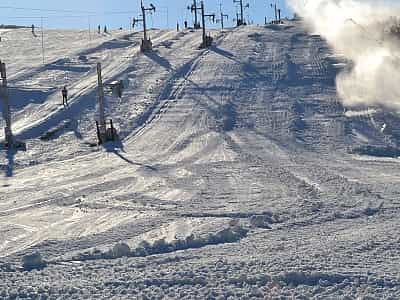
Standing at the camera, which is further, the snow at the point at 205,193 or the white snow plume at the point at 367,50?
the white snow plume at the point at 367,50

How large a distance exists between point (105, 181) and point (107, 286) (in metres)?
6.41

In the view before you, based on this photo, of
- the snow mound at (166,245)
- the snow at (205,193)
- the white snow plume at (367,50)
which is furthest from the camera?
the white snow plume at (367,50)

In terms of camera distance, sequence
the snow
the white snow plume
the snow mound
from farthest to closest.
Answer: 1. the white snow plume
2. the snow mound
3. the snow

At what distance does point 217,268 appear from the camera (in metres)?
7.37

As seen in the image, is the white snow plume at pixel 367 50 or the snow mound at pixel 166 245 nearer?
the snow mound at pixel 166 245

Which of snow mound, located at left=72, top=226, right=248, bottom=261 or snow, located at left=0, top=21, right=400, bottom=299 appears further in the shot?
snow mound, located at left=72, top=226, right=248, bottom=261

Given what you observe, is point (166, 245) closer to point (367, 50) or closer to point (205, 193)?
point (205, 193)

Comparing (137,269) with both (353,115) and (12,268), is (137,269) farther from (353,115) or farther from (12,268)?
(353,115)

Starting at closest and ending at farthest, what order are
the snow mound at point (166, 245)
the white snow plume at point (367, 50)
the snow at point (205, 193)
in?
1. the snow at point (205, 193)
2. the snow mound at point (166, 245)
3. the white snow plume at point (367, 50)

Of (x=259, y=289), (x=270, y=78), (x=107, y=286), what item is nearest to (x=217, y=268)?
(x=259, y=289)

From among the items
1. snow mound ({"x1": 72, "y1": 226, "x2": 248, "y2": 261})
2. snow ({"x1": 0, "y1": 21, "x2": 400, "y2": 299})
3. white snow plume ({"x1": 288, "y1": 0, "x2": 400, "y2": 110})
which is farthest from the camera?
white snow plume ({"x1": 288, "y1": 0, "x2": 400, "y2": 110})

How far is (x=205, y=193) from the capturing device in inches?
458

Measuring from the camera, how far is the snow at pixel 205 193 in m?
7.10

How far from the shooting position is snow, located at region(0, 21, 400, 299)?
710cm
